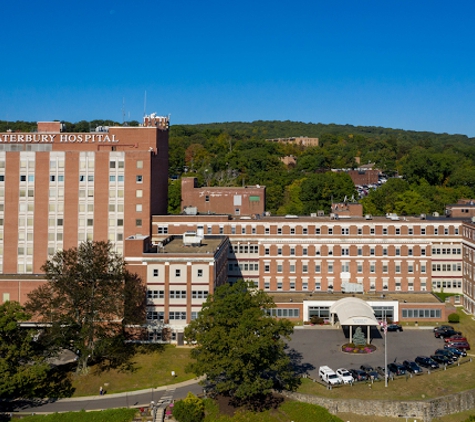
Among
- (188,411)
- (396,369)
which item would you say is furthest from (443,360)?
(188,411)

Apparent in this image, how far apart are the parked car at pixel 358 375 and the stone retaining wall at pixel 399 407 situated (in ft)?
17.8

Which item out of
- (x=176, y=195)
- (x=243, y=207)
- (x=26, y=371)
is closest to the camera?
(x=26, y=371)

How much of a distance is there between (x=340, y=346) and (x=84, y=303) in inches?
1364

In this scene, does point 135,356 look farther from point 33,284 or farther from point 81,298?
point 33,284

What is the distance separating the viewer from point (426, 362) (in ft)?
220

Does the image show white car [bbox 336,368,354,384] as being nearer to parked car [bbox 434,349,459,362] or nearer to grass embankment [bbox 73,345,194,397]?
parked car [bbox 434,349,459,362]

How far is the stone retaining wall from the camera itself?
56750mm

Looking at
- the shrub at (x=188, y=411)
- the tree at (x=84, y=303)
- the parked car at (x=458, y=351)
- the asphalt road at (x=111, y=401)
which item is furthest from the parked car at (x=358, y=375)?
the tree at (x=84, y=303)

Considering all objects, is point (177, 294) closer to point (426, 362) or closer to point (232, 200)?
point (426, 362)

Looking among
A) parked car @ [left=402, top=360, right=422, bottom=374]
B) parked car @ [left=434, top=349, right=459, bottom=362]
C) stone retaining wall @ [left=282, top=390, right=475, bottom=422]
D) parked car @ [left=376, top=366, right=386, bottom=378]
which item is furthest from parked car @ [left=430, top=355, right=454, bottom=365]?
stone retaining wall @ [left=282, top=390, right=475, bottom=422]

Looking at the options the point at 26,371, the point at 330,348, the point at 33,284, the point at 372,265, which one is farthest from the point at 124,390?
the point at 372,265

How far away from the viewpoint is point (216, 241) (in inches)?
3497

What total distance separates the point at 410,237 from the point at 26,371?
65484 mm

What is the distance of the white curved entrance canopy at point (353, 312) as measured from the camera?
2985 inches
